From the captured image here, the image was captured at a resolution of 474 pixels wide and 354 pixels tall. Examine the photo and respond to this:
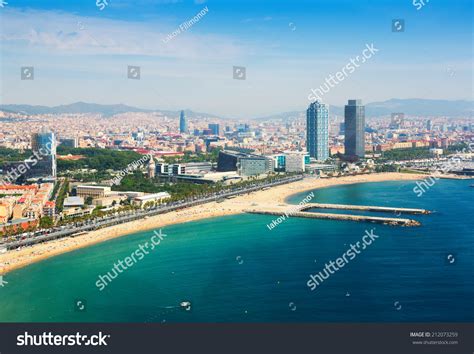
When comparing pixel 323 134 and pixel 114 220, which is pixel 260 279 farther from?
pixel 323 134

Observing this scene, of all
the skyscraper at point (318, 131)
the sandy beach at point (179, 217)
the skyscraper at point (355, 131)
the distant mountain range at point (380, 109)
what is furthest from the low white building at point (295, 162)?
the distant mountain range at point (380, 109)

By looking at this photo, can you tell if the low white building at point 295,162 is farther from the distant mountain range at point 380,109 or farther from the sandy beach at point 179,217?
the distant mountain range at point 380,109

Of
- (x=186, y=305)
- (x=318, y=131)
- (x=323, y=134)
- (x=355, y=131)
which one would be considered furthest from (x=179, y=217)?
(x=355, y=131)

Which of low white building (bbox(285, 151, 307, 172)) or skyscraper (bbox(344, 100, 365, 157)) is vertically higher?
skyscraper (bbox(344, 100, 365, 157))

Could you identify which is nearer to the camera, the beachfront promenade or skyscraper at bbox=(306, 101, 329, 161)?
the beachfront promenade

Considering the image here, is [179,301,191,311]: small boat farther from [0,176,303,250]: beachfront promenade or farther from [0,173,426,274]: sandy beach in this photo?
[0,176,303,250]: beachfront promenade

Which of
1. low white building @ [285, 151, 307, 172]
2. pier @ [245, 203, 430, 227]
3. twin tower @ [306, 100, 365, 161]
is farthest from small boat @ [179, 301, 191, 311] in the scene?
twin tower @ [306, 100, 365, 161]

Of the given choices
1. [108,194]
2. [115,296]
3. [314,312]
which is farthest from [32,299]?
[108,194]
